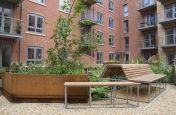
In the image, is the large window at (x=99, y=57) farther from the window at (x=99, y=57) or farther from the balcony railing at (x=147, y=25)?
the balcony railing at (x=147, y=25)

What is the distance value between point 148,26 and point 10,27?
18.3 meters

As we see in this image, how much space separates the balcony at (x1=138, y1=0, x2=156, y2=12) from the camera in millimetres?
27064

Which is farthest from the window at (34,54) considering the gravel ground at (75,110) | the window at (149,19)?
the window at (149,19)

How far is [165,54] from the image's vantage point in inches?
966

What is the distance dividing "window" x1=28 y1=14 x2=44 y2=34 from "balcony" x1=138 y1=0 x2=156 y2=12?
15019mm

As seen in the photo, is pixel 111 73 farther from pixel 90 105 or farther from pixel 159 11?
pixel 159 11

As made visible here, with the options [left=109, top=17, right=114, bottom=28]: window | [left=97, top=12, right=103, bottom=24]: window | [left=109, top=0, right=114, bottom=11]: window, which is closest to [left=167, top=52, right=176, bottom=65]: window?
[left=97, top=12, right=103, bottom=24]: window

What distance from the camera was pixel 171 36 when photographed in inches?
932

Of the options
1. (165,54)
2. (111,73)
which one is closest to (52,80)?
(111,73)

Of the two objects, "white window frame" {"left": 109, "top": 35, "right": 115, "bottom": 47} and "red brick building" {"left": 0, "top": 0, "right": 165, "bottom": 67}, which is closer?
"red brick building" {"left": 0, "top": 0, "right": 165, "bottom": 67}

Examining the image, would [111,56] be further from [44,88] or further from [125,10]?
[44,88]

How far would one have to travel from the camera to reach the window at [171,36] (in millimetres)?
23312

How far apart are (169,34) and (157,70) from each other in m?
10.7

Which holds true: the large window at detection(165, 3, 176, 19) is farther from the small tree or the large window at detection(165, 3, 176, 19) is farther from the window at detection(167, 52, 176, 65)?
the small tree
